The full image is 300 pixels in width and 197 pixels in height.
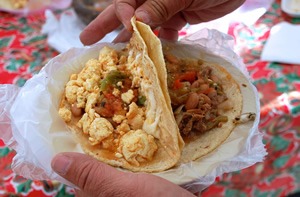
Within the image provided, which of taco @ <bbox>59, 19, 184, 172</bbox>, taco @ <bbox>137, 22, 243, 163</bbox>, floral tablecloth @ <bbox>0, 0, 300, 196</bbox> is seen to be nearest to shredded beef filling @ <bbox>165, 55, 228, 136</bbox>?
taco @ <bbox>137, 22, 243, 163</bbox>

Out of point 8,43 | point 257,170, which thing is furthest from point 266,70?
point 8,43

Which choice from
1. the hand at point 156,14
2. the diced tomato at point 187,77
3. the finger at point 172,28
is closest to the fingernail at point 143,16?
the hand at point 156,14

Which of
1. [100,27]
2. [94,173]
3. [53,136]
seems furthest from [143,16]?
[94,173]

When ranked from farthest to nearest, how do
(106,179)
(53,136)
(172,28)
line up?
(172,28) < (53,136) < (106,179)

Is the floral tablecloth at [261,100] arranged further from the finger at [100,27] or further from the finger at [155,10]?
the finger at [155,10]

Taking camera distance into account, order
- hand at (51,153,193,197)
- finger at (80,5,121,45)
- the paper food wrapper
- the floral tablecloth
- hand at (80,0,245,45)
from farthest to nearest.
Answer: finger at (80,5,121,45), the floral tablecloth, hand at (80,0,245,45), the paper food wrapper, hand at (51,153,193,197)

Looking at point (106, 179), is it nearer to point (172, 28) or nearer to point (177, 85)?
point (177, 85)

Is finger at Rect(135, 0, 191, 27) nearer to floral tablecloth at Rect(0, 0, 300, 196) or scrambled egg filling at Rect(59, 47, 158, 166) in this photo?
scrambled egg filling at Rect(59, 47, 158, 166)
